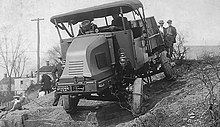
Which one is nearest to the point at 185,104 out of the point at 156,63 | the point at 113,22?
the point at 113,22

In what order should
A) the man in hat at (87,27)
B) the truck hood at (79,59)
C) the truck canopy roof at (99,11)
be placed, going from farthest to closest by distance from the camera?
1. the man in hat at (87,27)
2. the truck canopy roof at (99,11)
3. the truck hood at (79,59)

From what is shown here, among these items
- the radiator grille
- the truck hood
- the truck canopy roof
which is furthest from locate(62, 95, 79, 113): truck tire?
the truck canopy roof

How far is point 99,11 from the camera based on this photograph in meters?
10.1

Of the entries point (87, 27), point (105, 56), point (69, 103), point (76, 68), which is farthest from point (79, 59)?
point (69, 103)

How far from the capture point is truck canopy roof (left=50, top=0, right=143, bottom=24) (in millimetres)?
9641

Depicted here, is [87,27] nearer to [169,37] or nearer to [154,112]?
[154,112]

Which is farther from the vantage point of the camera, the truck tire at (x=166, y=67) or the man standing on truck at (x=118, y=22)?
the truck tire at (x=166, y=67)

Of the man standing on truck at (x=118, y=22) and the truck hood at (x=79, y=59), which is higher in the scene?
the man standing on truck at (x=118, y=22)

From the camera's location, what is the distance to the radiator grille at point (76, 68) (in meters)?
8.70

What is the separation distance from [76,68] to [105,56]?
3.39 feet

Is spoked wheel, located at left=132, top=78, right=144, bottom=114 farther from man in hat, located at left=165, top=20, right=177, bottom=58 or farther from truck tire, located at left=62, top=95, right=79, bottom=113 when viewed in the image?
man in hat, located at left=165, top=20, right=177, bottom=58

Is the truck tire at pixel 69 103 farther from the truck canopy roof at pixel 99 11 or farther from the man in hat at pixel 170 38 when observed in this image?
the man in hat at pixel 170 38

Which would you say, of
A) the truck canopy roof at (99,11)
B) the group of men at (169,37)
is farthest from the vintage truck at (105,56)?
the group of men at (169,37)

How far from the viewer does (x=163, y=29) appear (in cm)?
1446
